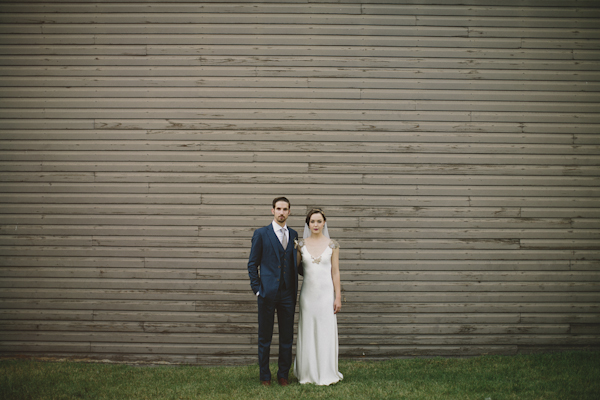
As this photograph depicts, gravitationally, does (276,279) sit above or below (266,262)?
below

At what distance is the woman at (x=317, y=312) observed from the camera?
430 cm

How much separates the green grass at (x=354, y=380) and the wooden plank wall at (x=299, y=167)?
0.33 metres

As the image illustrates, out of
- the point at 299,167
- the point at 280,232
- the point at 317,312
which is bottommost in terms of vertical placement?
the point at 317,312

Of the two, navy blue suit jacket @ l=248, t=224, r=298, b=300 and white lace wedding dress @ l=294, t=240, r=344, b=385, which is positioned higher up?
navy blue suit jacket @ l=248, t=224, r=298, b=300

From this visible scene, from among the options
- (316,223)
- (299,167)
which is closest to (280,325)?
(316,223)

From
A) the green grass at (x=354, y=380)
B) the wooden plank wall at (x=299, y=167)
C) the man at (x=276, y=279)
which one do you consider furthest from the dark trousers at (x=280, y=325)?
the wooden plank wall at (x=299, y=167)

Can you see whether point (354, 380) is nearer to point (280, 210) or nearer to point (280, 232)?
point (280, 232)

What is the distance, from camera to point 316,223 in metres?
4.32

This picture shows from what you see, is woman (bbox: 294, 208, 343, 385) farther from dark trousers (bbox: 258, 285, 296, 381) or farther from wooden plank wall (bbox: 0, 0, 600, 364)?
wooden plank wall (bbox: 0, 0, 600, 364)

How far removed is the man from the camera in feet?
13.6

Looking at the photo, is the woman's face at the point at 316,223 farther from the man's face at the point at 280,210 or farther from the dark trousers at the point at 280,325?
the dark trousers at the point at 280,325

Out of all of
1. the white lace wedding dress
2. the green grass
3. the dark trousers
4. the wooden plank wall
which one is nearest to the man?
the dark trousers

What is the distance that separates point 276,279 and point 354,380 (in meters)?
1.54

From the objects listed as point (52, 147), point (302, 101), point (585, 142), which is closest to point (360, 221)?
point (302, 101)
